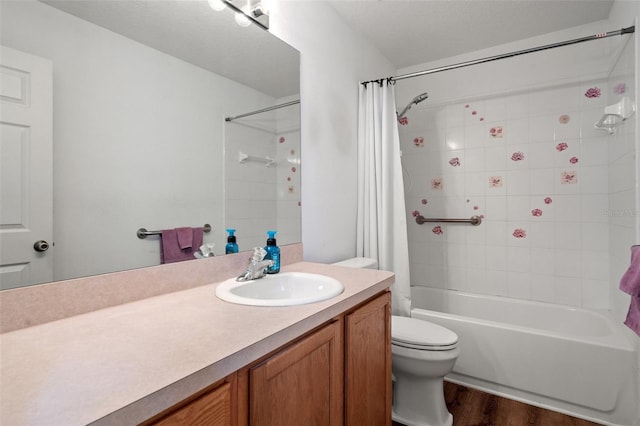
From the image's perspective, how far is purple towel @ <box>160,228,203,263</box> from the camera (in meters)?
1.09

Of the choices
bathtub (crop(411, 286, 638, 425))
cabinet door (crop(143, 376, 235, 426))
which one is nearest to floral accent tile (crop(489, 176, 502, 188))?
bathtub (crop(411, 286, 638, 425))

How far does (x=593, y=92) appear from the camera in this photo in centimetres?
224

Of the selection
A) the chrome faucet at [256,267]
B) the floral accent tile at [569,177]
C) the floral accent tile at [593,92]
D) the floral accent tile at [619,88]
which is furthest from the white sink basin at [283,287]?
the floral accent tile at [593,92]

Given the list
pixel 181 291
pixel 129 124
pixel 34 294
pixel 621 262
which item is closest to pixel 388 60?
pixel 621 262

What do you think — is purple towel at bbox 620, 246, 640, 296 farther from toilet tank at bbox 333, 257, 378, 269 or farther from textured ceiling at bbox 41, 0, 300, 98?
textured ceiling at bbox 41, 0, 300, 98

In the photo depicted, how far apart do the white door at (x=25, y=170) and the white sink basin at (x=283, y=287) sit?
1.61 ft

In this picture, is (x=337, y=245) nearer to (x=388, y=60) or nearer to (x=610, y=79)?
(x=388, y=60)

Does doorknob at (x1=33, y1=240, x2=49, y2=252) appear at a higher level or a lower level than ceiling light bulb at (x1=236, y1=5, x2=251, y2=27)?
lower

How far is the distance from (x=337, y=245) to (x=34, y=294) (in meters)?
1.50

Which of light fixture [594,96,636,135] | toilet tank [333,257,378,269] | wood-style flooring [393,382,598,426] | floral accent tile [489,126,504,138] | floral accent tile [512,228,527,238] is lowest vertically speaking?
wood-style flooring [393,382,598,426]

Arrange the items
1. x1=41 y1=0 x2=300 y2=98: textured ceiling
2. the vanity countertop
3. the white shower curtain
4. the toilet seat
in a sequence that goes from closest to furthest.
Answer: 1. the vanity countertop
2. x1=41 y1=0 x2=300 y2=98: textured ceiling
3. the toilet seat
4. the white shower curtain

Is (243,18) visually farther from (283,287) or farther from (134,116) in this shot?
(283,287)

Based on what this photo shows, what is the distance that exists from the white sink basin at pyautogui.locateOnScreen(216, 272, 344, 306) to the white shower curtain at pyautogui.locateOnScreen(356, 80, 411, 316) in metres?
0.92

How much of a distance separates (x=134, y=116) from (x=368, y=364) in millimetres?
1164
